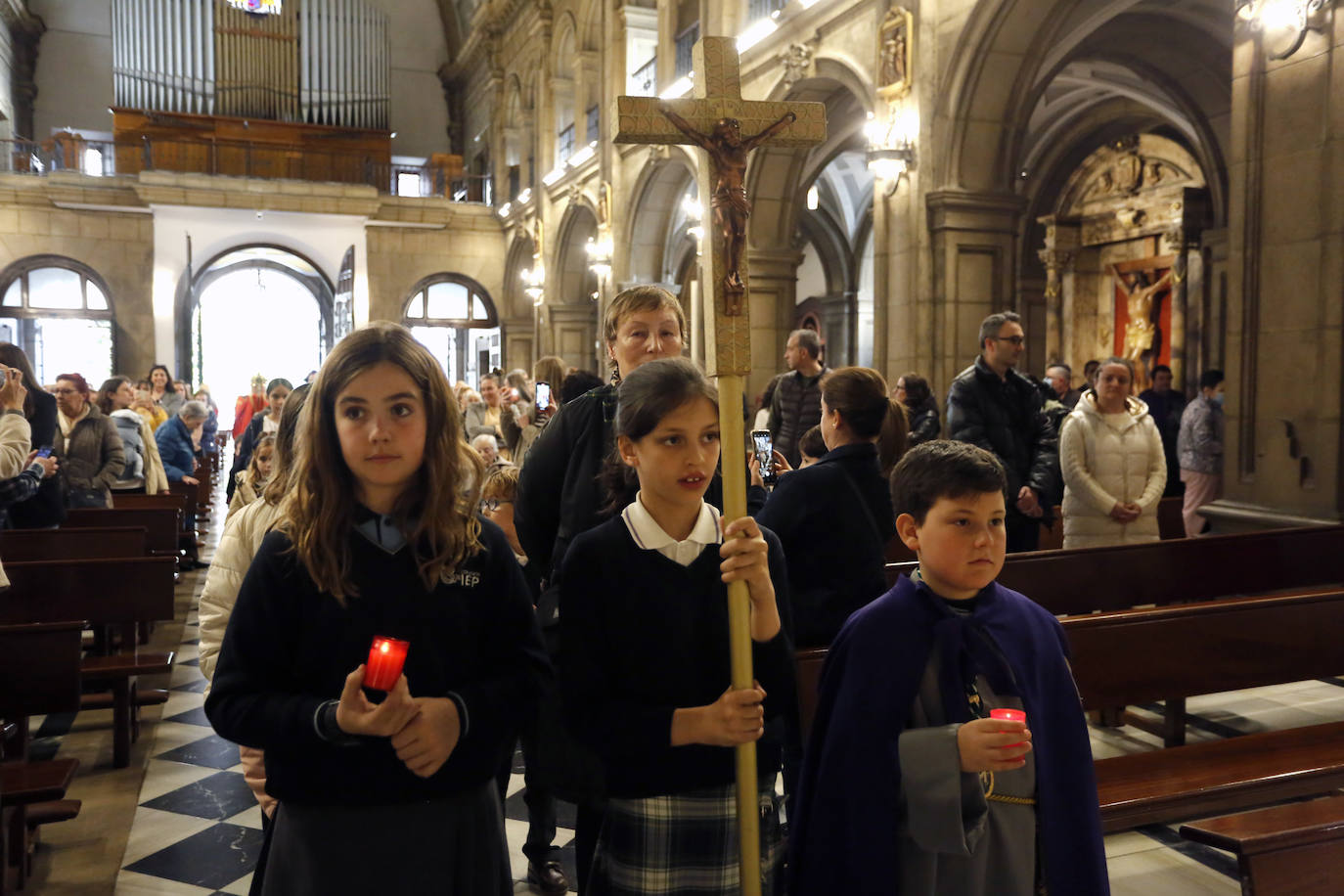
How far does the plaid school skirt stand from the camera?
1.91 meters

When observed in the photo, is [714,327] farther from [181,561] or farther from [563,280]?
[563,280]

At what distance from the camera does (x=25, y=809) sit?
3209 millimetres

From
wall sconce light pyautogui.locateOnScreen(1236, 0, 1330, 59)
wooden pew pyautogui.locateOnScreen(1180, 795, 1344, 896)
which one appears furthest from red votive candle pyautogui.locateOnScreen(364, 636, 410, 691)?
wall sconce light pyautogui.locateOnScreen(1236, 0, 1330, 59)

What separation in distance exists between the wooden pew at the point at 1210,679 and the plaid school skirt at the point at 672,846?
116 centimetres

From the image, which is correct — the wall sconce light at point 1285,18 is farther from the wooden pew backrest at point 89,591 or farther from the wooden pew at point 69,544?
the wooden pew at point 69,544

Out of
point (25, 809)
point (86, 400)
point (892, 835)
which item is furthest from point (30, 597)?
point (892, 835)

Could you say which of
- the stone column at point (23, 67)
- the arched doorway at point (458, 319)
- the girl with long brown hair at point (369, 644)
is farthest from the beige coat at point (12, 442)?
→ the stone column at point (23, 67)

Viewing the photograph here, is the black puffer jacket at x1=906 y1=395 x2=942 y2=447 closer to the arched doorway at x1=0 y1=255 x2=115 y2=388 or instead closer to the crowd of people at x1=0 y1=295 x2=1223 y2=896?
the crowd of people at x1=0 y1=295 x2=1223 y2=896

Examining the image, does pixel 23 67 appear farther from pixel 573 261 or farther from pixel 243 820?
pixel 243 820

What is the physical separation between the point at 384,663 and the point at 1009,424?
4310mm

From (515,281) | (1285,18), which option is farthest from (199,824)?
(515,281)

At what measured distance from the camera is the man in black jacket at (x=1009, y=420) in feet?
16.8

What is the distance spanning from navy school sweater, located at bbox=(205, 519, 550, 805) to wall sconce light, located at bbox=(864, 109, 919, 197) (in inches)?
287

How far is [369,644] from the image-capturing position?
Answer: 168 cm
